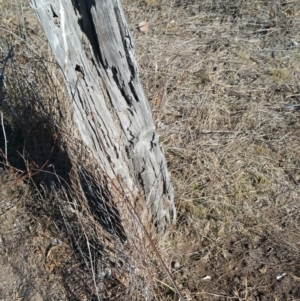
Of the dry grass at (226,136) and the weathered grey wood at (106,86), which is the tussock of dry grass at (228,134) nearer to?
the dry grass at (226,136)

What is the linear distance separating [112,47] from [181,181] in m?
1.41

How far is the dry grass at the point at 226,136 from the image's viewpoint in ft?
9.60

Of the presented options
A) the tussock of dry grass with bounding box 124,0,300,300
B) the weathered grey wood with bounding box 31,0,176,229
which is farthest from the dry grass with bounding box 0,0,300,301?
the weathered grey wood with bounding box 31,0,176,229

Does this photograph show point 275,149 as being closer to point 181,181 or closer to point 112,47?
point 181,181

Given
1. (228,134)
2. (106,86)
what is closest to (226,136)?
(228,134)

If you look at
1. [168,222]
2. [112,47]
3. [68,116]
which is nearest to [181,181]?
[168,222]

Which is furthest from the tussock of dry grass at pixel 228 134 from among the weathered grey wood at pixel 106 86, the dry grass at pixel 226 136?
the weathered grey wood at pixel 106 86

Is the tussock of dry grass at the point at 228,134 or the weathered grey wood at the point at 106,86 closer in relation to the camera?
the weathered grey wood at the point at 106,86

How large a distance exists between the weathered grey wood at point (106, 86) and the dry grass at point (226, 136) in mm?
528

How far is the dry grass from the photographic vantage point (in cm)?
293

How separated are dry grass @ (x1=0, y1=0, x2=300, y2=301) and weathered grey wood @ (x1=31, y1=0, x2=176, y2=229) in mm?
528

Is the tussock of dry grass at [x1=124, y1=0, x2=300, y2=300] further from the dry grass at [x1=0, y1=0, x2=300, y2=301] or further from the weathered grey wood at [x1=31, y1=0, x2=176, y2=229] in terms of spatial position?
the weathered grey wood at [x1=31, y1=0, x2=176, y2=229]

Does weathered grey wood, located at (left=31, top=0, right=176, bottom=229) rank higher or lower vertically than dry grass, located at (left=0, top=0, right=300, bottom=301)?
higher

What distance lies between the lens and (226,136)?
11.9ft
